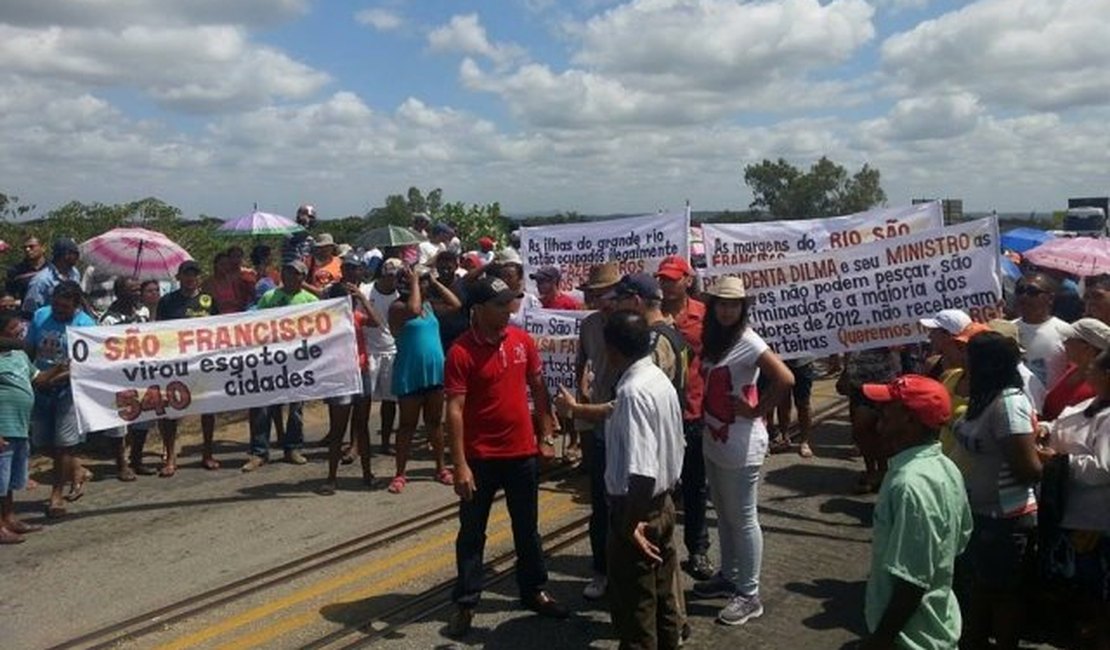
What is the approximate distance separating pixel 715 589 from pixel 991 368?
7.23 ft

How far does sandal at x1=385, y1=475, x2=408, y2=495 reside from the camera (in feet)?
25.5

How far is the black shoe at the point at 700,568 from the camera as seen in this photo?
568cm

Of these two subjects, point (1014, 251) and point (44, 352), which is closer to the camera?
point (44, 352)

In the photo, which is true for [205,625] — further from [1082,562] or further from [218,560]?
[1082,562]

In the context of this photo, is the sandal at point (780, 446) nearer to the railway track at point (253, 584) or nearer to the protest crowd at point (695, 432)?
the protest crowd at point (695, 432)

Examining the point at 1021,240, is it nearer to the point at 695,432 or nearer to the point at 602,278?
the point at 602,278

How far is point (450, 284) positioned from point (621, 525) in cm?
490

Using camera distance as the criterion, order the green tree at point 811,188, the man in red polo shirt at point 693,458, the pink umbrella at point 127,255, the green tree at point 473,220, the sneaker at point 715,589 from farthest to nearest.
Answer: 1. the green tree at point 811,188
2. the green tree at point 473,220
3. the pink umbrella at point 127,255
4. the man in red polo shirt at point 693,458
5. the sneaker at point 715,589

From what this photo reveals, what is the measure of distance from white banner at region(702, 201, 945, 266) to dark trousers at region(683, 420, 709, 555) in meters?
3.06

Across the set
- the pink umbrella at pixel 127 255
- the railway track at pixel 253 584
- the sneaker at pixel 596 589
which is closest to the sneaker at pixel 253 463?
the railway track at pixel 253 584

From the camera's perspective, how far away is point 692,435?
565 centimetres

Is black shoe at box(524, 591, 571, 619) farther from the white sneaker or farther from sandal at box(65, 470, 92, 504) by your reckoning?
sandal at box(65, 470, 92, 504)

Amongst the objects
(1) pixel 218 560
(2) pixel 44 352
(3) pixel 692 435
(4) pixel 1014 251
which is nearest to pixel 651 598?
(3) pixel 692 435

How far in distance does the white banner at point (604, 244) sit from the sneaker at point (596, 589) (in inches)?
161
